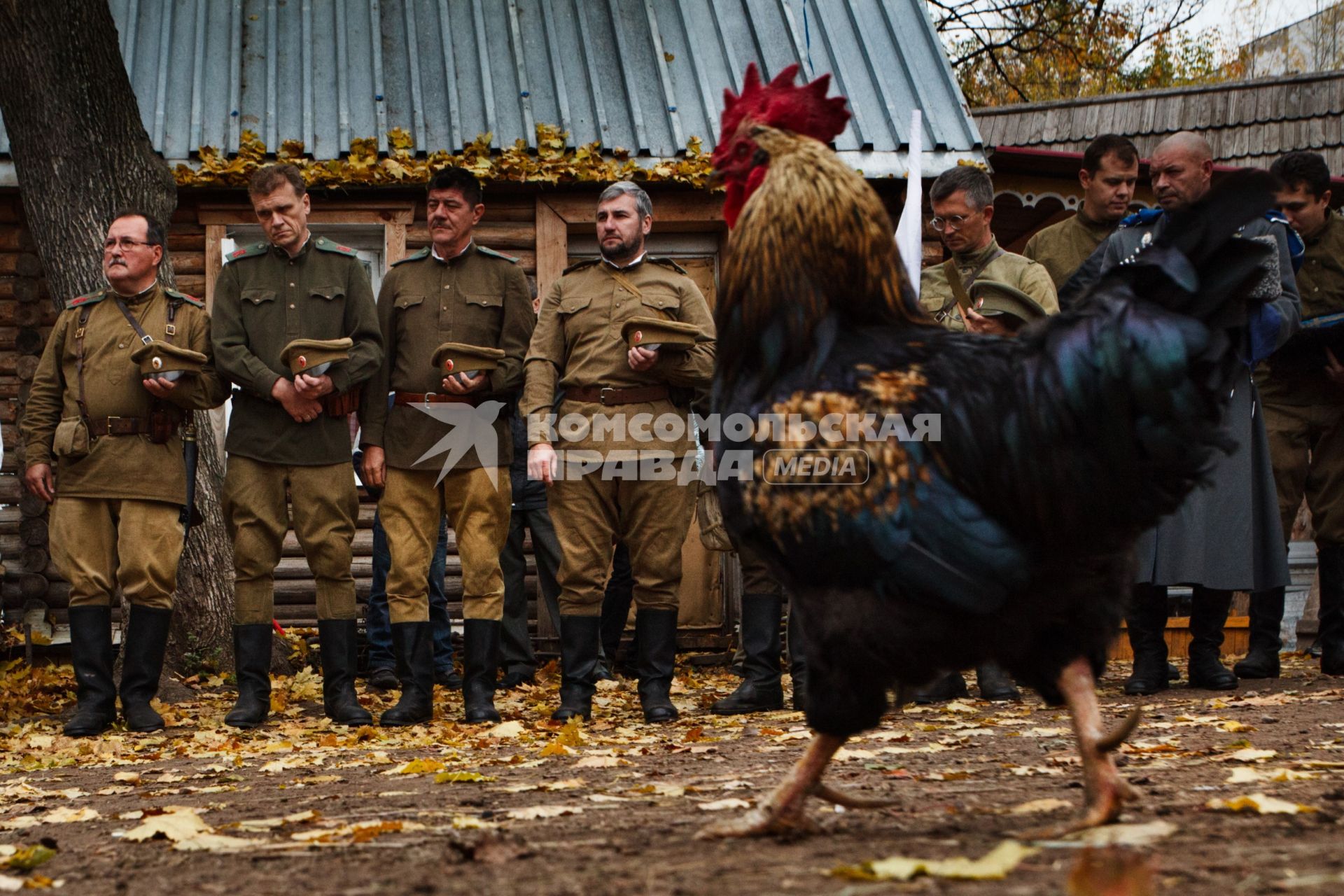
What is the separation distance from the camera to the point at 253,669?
655 centimetres

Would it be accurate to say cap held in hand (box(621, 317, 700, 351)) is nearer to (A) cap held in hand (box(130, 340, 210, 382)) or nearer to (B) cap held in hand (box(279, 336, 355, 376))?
(B) cap held in hand (box(279, 336, 355, 376))

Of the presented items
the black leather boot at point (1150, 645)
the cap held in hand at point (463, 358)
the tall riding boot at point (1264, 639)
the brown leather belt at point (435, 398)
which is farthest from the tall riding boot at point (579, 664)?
the tall riding boot at point (1264, 639)

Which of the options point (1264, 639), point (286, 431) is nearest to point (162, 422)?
point (286, 431)

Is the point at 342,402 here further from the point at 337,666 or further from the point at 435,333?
the point at 337,666

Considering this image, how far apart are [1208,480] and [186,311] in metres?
5.08

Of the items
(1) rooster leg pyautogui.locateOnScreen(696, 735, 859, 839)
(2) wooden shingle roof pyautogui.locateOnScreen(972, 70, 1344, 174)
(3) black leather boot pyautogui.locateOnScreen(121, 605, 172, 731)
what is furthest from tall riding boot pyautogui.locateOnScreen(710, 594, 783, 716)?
(2) wooden shingle roof pyautogui.locateOnScreen(972, 70, 1344, 174)

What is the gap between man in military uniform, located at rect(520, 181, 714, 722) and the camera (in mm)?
6254

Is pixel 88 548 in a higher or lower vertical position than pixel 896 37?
lower

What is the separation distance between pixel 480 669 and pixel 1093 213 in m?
3.94

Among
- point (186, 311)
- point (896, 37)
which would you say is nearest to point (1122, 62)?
point (896, 37)

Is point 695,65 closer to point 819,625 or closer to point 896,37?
point 896,37

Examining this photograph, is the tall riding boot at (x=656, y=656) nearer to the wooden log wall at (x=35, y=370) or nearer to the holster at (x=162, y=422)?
the holster at (x=162, y=422)

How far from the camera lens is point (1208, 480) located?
345 cm

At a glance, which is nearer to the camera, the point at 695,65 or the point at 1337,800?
the point at 1337,800
